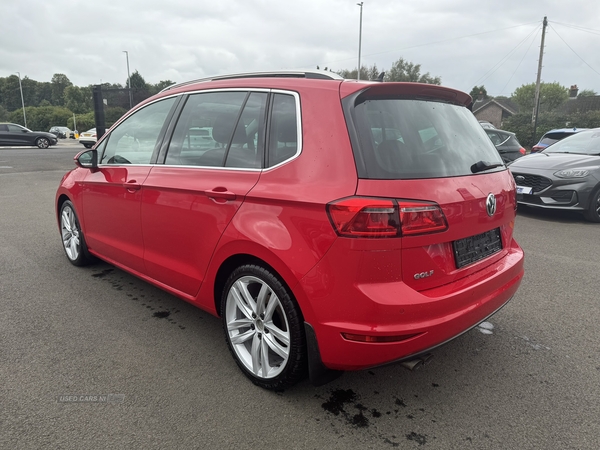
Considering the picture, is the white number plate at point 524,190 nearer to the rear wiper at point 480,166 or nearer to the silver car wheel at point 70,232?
the rear wiper at point 480,166

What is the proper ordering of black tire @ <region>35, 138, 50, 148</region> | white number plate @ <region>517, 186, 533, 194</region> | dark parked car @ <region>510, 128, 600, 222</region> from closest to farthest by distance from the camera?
1. dark parked car @ <region>510, 128, 600, 222</region>
2. white number plate @ <region>517, 186, 533, 194</region>
3. black tire @ <region>35, 138, 50, 148</region>

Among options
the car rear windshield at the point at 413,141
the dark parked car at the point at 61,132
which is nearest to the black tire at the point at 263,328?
the car rear windshield at the point at 413,141

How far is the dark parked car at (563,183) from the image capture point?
717 cm

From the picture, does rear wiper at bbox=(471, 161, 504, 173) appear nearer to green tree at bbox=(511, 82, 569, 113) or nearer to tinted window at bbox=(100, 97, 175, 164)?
tinted window at bbox=(100, 97, 175, 164)

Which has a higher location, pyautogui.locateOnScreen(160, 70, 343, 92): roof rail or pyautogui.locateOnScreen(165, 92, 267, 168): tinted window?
pyautogui.locateOnScreen(160, 70, 343, 92): roof rail

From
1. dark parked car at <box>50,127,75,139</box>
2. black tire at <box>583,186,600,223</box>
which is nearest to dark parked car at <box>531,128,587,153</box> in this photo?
black tire at <box>583,186,600,223</box>

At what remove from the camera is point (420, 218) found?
6.84 ft

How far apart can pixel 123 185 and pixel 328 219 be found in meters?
2.13

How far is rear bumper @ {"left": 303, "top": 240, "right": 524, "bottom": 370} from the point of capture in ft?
6.72

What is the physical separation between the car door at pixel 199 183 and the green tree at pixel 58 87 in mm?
132141

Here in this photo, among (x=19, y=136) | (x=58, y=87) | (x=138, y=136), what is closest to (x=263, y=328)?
(x=138, y=136)

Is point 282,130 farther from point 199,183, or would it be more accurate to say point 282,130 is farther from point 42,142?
point 42,142

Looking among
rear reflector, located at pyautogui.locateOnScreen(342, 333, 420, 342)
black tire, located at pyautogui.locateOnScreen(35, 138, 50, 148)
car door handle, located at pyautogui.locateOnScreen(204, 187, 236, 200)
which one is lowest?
rear reflector, located at pyautogui.locateOnScreen(342, 333, 420, 342)

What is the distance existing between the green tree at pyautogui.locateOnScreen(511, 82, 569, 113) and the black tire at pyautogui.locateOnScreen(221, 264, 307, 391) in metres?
70.3
